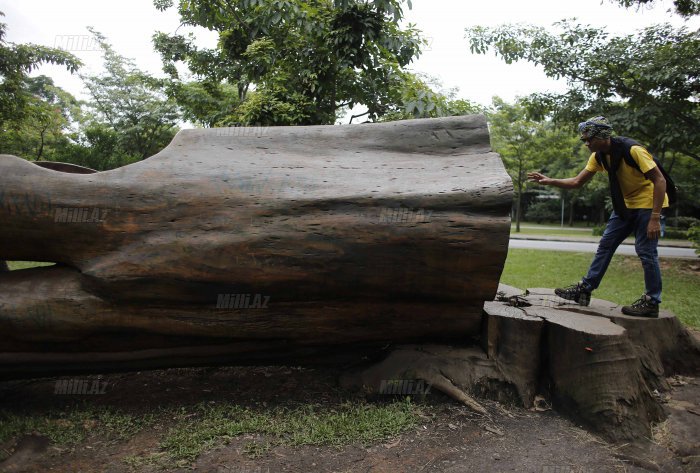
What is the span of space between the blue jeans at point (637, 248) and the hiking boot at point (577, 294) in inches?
1.8

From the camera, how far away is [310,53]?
653 cm

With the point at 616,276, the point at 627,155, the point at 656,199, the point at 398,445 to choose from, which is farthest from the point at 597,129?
the point at 616,276

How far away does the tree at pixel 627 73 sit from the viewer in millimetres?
7672

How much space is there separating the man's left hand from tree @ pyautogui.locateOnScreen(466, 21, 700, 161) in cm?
Result: 572

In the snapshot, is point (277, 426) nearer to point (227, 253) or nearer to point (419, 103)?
point (227, 253)

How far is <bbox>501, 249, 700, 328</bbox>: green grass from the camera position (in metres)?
6.40

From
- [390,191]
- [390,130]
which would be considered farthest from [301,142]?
[390,191]

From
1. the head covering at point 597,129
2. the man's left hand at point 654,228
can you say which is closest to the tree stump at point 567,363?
the man's left hand at point 654,228

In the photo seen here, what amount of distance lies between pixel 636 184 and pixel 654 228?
0.38 meters

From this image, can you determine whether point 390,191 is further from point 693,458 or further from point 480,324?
point 693,458

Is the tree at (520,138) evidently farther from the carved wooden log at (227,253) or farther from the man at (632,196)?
the carved wooden log at (227,253)

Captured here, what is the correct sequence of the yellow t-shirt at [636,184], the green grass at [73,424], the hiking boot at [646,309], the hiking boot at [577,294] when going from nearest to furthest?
the green grass at [73,424] < the yellow t-shirt at [636,184] < the hiking boot at [646,309] < the hiking boot at [577,294]


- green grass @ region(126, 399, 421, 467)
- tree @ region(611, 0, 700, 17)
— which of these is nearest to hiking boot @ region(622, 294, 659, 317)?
green grass @ region(126, 399, 421, 467)

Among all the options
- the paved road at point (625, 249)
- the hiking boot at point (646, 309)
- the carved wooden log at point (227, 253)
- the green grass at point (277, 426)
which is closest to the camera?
the green grass at point (277, 426)
